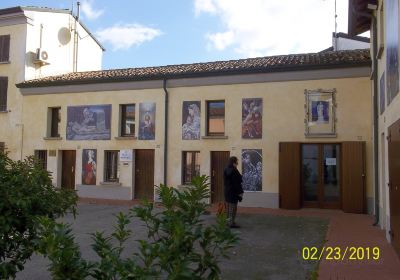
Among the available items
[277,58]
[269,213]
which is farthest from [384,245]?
[277,58]

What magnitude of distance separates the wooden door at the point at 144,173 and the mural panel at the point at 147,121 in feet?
2.21

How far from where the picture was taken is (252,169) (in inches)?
594

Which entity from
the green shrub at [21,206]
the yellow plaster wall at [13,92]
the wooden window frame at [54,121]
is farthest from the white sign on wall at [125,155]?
the green shrub at [21,206]

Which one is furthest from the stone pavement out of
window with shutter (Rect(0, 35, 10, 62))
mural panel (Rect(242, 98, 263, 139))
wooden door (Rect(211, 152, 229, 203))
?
window with shutter (Rect(0, 35, 10, 62))

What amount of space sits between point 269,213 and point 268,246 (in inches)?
201

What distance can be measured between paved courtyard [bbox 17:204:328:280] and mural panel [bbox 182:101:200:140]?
408cm

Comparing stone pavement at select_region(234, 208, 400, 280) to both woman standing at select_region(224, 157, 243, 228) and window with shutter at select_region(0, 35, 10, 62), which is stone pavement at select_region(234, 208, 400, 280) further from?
window with shutter at select_region(0, 35, 10, 62)

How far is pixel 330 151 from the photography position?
14273mm

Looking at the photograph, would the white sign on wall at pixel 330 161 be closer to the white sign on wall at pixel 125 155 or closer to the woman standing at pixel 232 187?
the woman standing at pixel 232 187

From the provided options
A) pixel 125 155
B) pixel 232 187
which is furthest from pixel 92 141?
pixel 232 187

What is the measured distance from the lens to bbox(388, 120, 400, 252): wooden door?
696cm

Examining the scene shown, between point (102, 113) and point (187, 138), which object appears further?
point (102, 113)

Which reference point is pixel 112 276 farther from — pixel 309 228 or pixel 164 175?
pixel 164 175

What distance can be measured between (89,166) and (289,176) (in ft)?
28.0
